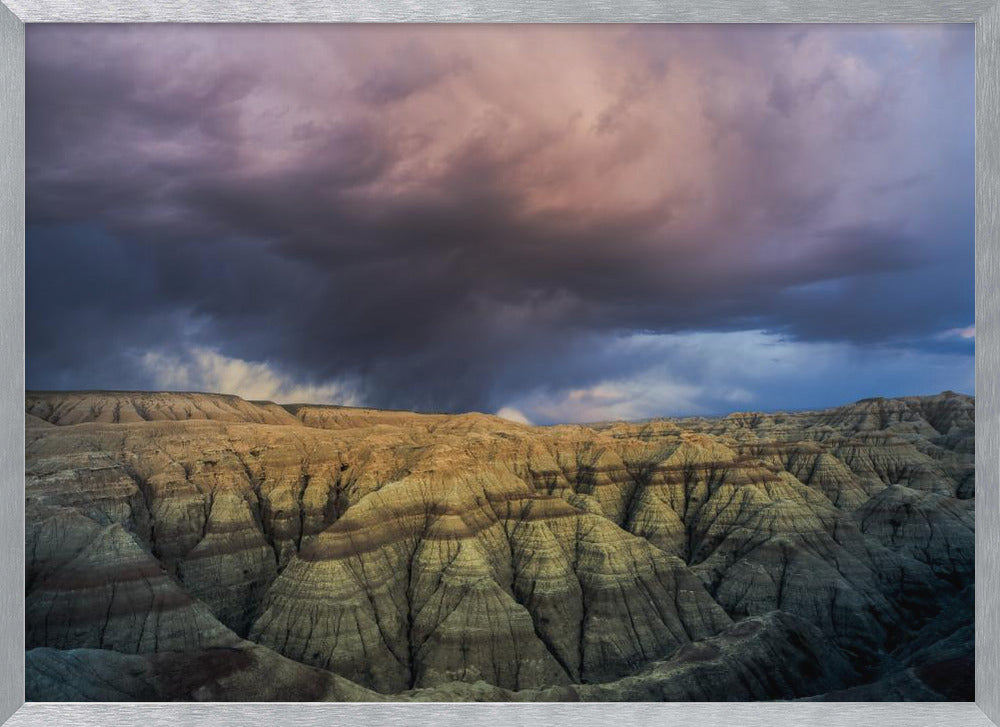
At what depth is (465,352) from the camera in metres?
3.01

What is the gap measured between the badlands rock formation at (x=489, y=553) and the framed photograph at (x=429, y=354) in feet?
0.06

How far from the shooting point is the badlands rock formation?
270 centimetres

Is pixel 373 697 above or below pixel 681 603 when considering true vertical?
below

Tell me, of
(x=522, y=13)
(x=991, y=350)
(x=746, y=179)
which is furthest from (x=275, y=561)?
(x=991, y=350)

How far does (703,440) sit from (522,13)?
242cm

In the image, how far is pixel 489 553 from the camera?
327cm

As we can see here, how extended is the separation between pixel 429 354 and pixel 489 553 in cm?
127

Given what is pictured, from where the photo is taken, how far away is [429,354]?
3.01 meters

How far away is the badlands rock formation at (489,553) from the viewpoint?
8.87ft

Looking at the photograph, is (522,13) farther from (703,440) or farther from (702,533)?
(702,533)

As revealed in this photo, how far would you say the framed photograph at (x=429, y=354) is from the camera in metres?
2.72

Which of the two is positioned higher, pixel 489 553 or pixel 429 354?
pixel 429 354

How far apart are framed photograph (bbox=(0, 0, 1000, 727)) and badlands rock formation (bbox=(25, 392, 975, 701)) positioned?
2 cm

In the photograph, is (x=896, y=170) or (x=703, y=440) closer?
(x=896, y=170)
